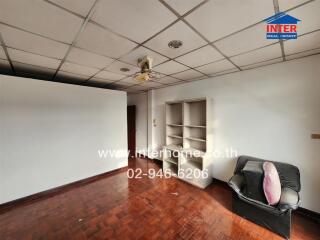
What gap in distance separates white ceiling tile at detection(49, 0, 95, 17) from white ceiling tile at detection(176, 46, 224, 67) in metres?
1.38

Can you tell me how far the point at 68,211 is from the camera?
2.46 meters

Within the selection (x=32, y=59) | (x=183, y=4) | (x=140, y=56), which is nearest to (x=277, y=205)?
(x=183, y=4)

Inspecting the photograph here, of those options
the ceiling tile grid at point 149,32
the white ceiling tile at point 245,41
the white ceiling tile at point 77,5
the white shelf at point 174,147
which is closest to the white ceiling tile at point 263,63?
the ceiling tile grid at point 149,32

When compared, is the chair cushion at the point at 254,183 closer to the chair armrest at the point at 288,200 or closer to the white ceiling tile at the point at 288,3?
the chair armrest at the point at 288,200

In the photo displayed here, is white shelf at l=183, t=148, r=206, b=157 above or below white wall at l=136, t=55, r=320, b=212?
below

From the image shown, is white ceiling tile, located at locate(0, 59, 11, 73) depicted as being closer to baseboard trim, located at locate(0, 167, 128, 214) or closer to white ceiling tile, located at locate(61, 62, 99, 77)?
white ceiling tile, located at locate(61, 62, 99, 77)

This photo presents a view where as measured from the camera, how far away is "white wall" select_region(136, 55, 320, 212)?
2225 millimetres

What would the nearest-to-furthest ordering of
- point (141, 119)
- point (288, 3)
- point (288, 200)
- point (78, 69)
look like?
point (288, 3)
point (288, 200)
point (78, 69)
point (141, 119)

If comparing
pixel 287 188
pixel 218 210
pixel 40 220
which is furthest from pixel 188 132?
pixel 40 220

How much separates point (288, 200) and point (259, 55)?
2.09 m

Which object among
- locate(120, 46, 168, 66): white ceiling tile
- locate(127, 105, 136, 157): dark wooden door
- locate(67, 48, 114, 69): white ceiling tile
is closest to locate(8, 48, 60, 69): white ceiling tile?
locate(67, 48, 114, 69): white ceiling tile

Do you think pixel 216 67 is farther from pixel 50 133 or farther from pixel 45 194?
pixel 45 194

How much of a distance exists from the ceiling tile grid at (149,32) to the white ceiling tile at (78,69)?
53 mm

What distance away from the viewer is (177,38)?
169cm
